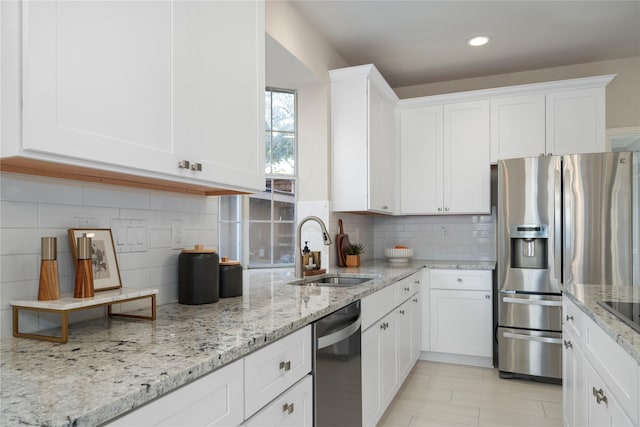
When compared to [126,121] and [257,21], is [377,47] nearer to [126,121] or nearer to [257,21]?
[257,21]

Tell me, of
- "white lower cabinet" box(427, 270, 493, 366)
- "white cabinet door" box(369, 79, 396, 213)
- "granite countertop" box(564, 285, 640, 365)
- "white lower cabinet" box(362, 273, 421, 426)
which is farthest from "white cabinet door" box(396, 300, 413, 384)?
"granite countertop" box(564, 285, 640, 365)

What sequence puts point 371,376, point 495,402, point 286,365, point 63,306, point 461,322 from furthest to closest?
point 461,322 → point 495,402 → point 371,376 → point 286,365 → point 63,306

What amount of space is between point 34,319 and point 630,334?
1.78 meters

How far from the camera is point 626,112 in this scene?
13.0 ft

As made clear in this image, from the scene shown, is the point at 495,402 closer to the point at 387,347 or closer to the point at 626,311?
the point at 387,347

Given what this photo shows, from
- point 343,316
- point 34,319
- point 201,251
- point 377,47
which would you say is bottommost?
point 343,316

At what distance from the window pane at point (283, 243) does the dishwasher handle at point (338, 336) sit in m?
1.39

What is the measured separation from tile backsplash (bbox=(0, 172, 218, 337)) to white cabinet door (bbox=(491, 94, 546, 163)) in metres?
3.02

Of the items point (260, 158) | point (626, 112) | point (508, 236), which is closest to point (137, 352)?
point (260, 158)

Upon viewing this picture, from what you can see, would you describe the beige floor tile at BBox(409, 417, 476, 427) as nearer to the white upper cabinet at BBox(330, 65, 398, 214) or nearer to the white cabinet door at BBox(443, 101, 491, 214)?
the white upper cabinet at BBox(330, 65, 398, 214)

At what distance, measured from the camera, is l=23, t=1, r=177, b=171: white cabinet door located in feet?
3.36

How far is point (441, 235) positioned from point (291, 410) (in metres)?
3.38

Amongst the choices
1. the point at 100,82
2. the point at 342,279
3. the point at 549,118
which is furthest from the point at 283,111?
the point at 100,82

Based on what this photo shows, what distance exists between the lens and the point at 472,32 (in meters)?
3.48
